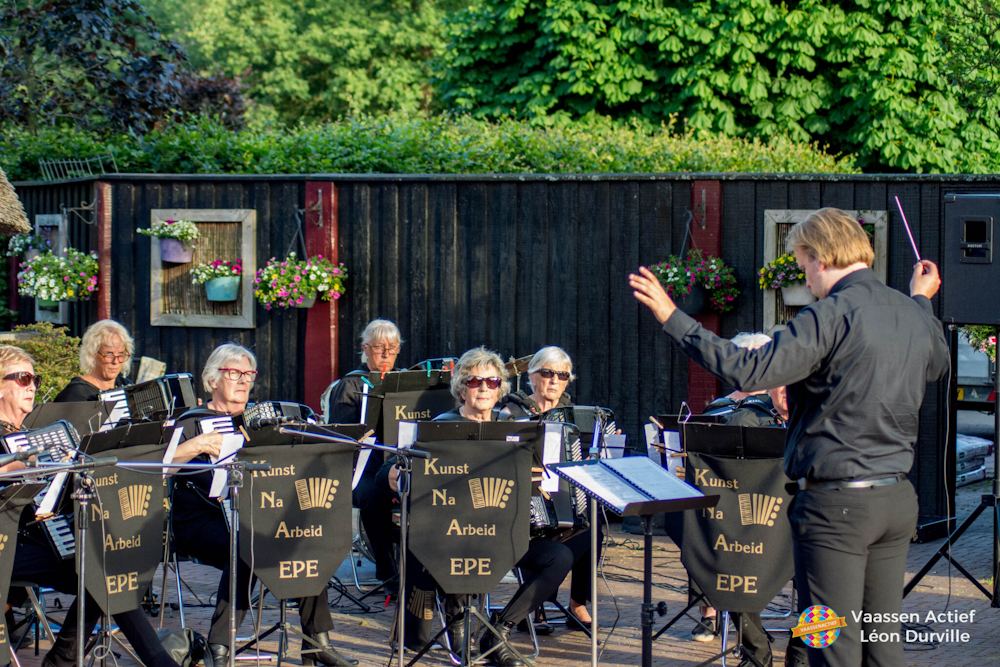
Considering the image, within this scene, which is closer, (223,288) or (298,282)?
(298,282)

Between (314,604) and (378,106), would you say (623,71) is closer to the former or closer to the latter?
(378,106)

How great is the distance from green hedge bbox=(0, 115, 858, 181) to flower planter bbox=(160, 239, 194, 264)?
1840 mm

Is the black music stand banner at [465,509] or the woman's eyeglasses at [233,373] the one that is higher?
the woman's eyeglasses at [233,373]

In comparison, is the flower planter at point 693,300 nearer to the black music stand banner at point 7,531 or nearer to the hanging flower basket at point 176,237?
the hanging flower basket at point 176,237

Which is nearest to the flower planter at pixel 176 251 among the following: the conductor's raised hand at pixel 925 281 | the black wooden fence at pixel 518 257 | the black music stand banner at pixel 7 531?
the black wooden fence at pixel 518 257

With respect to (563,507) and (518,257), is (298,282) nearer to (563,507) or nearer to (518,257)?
(518,257)

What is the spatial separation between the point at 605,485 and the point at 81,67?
46.6ft

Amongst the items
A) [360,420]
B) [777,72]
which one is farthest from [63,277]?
[777,72]

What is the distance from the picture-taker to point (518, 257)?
9.24m

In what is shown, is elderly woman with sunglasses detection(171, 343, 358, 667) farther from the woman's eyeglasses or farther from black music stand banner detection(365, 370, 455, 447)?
black music stand banner detection(365, 370, 455, 447)

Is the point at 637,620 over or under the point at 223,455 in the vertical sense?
under

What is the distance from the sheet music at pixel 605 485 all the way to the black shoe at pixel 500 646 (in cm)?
117

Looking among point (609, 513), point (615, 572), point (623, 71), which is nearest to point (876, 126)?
point (623, 71)

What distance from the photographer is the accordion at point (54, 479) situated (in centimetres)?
439
